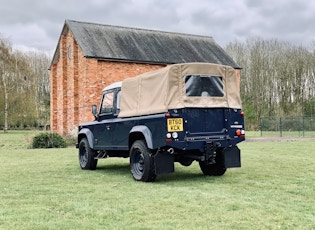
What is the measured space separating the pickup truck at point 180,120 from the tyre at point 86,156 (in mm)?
1696

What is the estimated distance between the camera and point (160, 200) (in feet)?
22.7

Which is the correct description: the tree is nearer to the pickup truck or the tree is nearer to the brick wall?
the brick wall

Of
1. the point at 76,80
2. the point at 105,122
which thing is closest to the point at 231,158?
the point at 105,122

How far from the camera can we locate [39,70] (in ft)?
197

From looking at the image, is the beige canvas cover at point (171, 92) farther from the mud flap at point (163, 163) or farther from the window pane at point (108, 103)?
the mud flap at point (163, 163)

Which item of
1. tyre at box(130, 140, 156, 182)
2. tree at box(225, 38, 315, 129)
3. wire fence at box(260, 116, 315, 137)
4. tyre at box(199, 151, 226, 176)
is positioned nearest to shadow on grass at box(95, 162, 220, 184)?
tyre at box(199, 151, 226, 176)

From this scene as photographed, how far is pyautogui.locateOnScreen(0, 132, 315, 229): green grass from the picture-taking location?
5.40 meters

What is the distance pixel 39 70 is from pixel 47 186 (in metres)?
54.1

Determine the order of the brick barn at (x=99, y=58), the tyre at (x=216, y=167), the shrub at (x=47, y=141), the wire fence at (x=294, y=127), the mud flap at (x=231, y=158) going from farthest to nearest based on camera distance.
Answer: the wire fence at (x=294, y=127)
the brick barn at (x=99, y=58)
the shrub at (x=47, y=141)
the tyre at (x=216, y=167)
the mud flap at (x=231, y=158)

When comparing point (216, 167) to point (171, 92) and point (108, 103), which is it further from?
point (108, 103)

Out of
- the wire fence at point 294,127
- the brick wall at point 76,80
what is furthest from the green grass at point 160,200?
the wire fence at point 294,127

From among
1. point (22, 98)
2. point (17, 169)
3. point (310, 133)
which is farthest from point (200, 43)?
point (17, 169)

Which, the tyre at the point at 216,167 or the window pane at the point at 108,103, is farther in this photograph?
the window pane at the point at 108,103

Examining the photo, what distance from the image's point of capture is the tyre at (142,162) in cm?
894
